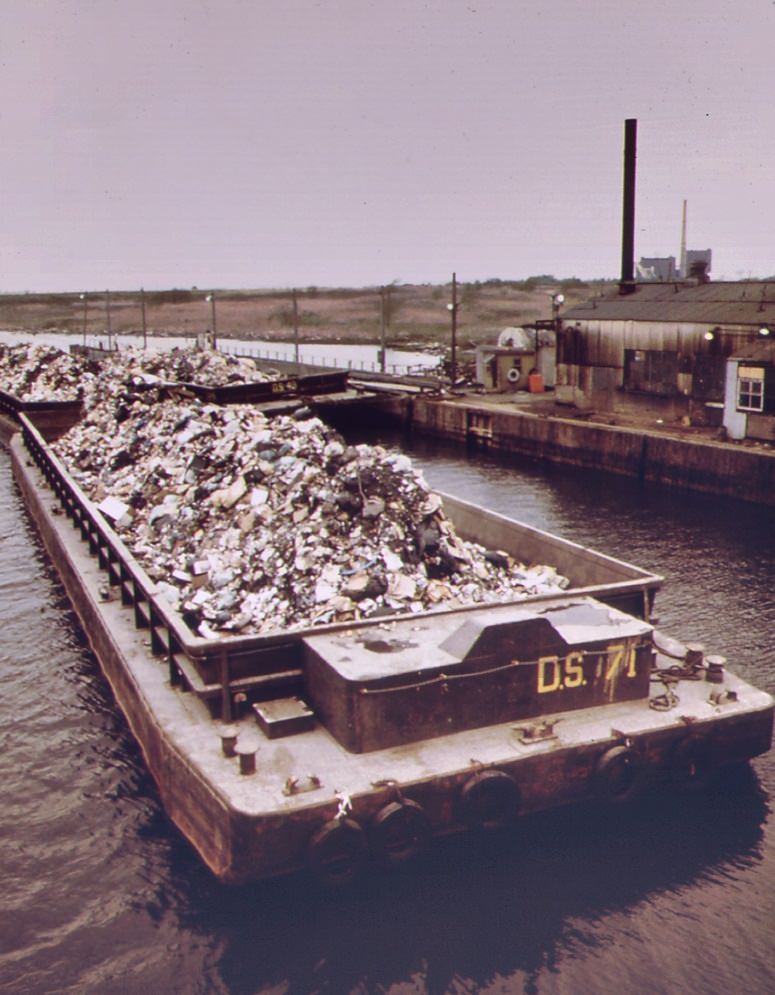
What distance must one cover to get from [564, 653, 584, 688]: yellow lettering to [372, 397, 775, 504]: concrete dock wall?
1544 centimetres

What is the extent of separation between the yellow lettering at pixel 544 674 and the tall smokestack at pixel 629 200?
30979 mm

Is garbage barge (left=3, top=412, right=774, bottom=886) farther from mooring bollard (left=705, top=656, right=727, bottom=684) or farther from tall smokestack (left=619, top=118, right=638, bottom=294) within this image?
tall smokestack (left=619, top=118, right=638, bottom=294)

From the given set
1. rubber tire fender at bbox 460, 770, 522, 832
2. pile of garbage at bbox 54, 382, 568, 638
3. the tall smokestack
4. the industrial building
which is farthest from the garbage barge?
the tall smokestack

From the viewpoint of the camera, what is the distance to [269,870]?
23.1ft

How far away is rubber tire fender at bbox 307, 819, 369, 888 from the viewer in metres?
6.98

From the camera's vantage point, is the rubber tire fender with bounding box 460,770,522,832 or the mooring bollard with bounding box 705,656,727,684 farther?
the mooring bollard with bounding box 705,656,727,684

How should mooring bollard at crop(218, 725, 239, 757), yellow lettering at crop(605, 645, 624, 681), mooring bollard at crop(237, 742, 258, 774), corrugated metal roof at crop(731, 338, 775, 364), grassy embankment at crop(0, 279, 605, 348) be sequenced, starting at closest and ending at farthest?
mooring bollard at crop(237, 742, 258, 774) < mooring bollard at crop(218, 725, 239, 757) < yellow lettering at crop(605, 645, 624, 681) < corrugated metal roof at crop(731, 338, 775, 364) < grassy embankment at crop(0, 279, 605, 348)

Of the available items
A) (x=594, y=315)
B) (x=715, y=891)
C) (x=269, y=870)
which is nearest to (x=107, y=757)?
(x=269, y=870)

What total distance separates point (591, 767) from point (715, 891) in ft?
4.96

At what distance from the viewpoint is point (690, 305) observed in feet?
92.9

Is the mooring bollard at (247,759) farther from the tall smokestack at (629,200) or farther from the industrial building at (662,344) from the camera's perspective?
the tall smokestack at (629,200)

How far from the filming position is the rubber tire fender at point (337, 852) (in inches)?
275

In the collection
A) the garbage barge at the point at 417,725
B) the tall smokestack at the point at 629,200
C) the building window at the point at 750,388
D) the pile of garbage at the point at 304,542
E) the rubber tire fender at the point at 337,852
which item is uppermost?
the tall smokestack at the point at 629,200

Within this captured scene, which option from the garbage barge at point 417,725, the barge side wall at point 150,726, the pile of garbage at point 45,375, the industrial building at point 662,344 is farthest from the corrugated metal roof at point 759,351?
the pile of garbage at point 45,375
